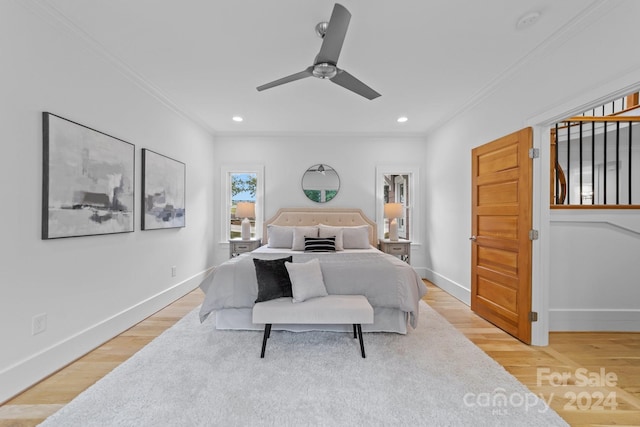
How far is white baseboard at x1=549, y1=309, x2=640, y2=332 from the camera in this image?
288cm

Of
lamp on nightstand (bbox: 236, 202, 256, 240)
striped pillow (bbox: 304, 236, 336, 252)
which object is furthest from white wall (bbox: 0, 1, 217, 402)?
striped pillow (bbox: 304, 236, 336, 252)

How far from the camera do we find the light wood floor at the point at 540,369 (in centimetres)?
174

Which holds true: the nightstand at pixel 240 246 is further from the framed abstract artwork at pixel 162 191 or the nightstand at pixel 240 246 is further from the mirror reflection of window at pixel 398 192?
the mirror reflection of window at pixel 398 192

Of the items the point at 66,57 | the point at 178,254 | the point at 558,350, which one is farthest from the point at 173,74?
the point at 558,350

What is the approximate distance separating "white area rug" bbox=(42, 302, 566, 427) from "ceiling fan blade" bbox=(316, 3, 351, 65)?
7.58 feet

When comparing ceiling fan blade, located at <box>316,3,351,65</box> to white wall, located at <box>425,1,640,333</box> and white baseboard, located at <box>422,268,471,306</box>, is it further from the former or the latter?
white baseboard, located at <box>422,268,471,306</box>

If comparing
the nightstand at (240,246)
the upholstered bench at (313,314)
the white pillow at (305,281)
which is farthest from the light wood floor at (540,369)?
the nightstand at (240,246)

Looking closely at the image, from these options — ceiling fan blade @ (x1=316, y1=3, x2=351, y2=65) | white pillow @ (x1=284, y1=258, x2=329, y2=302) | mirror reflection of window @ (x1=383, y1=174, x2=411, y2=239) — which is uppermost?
ceiling fan blade @ (x1=316, y1=3, x2=351, y2=65)

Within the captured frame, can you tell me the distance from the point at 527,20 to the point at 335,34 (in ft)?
4.99

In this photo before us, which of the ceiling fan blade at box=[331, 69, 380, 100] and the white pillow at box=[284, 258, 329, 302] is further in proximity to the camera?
the white pillow at box=[284, 258, 329, 302]

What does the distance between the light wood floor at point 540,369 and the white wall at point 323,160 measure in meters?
2.54

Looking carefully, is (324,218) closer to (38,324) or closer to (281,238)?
(281,238)

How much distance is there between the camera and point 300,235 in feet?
14.5

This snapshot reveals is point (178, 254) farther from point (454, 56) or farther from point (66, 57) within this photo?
point (454, 56)
